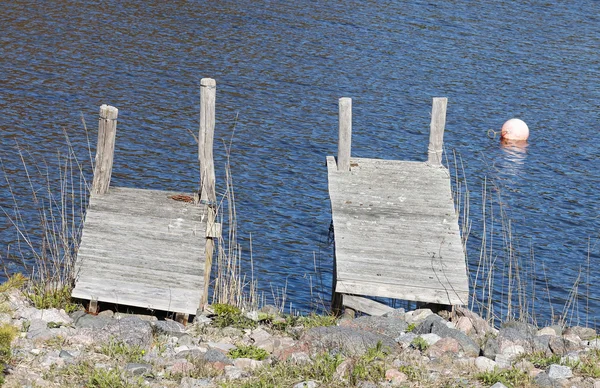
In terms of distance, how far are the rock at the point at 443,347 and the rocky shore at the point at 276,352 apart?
0.04 feet

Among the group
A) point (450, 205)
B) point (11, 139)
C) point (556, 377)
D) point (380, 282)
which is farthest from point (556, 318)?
point (11, 139)

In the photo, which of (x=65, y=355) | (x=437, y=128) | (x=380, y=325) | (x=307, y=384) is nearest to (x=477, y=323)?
(x=380, y=325)

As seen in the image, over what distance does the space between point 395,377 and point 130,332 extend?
2.43 meters

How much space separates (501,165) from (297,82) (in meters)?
5.84

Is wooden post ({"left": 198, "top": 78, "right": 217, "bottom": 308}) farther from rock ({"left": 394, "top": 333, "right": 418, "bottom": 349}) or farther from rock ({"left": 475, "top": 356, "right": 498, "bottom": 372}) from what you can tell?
rock ({"left": 475, "top": 356, "right": 498, "bottom": 372})

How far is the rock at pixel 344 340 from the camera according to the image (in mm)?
9031

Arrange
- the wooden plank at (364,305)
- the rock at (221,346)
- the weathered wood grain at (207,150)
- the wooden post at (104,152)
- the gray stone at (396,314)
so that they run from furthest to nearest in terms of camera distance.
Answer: the weathered wood grain at (207,150) → the wooden post at (104,152) → the wooden plank at (364,305) → the gray stone at (396,314) → the rock at (221,346)

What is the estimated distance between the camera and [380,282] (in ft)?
36.2

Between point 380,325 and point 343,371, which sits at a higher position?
point 343,371

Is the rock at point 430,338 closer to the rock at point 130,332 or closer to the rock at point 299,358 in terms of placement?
the rock at point 299,358

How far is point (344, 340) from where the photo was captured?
29.9 feet

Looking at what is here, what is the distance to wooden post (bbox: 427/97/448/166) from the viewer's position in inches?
495

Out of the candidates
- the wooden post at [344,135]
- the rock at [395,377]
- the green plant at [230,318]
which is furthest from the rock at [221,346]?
the wooden post at [344,135]

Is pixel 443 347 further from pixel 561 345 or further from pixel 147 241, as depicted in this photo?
pixel 147 241
